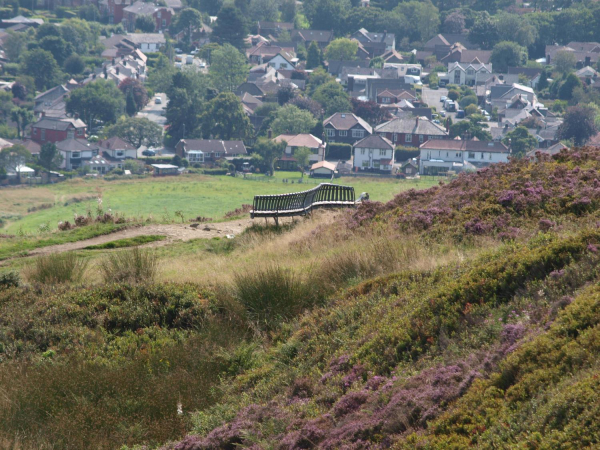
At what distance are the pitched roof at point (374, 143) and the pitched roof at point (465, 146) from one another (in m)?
5.13

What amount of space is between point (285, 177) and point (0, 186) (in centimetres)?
2945

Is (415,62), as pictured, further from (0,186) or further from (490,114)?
(0,186)

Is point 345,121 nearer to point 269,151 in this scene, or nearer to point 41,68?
point 269,151

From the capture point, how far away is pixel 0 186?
82312 millimetres

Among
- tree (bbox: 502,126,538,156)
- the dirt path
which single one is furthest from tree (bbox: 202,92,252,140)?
the dirt path

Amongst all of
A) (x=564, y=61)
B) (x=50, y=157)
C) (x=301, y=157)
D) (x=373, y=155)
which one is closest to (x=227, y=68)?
(x=373, y=155)

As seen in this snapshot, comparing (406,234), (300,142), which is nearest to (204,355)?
(406,234)

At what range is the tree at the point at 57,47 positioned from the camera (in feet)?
455

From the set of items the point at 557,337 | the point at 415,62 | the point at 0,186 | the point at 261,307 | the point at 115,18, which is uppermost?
the point at 115,18

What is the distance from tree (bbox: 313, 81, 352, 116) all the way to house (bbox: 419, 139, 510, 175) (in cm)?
2063

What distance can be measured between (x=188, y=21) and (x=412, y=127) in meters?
79.9

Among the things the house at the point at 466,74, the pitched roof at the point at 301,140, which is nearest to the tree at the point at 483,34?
the house at the point at 466,74

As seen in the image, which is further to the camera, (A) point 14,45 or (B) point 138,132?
(A) point 14,45

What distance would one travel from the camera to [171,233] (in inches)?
719
